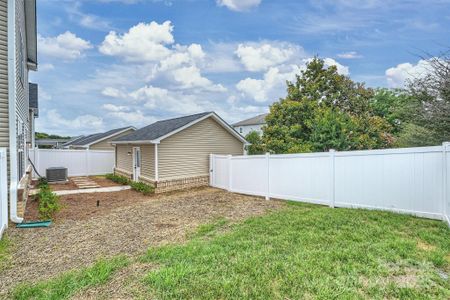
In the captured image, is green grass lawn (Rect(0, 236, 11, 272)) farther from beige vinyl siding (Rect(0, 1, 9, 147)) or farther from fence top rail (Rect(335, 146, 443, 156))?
fence top rail (Rect(335, 146, 443, 156))

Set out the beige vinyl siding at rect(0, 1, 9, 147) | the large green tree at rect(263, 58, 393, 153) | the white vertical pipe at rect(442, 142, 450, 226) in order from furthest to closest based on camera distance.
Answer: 1. the large green tree at rect(263, 58, 393, 153)
2. the beige vinyl siding at rect(0, 1, 9, 147)
3. the white vertical pipe at rect(442, 142, 450, 226)

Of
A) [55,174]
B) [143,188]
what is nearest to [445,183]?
[143,188]

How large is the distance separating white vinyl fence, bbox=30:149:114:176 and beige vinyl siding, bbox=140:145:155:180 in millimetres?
6917

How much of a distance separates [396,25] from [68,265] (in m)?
12.5

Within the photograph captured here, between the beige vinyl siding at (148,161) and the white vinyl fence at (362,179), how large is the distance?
425 centimetres

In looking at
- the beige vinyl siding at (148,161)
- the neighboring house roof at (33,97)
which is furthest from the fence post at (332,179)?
the neighboring house roof at (33,97)

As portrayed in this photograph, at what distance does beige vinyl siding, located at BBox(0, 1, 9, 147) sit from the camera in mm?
6379

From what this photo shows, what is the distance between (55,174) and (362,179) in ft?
47.8

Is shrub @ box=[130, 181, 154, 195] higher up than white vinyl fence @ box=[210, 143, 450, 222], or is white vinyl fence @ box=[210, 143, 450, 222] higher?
white vinyl fence @ box=[210, 143, 450, 222]

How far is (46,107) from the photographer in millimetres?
19438

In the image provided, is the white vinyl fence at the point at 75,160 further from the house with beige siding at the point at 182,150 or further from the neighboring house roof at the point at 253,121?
the neighboring house roof at the point at 253,121

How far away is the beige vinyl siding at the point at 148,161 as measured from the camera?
1232 centimetres

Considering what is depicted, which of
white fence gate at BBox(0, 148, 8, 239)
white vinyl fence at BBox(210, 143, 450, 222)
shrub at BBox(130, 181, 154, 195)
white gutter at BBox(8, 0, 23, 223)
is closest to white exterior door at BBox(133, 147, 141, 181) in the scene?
shrub at BBox(130, 181, 154, 195)

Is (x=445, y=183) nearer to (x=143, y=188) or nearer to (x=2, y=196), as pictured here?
(x=2, y=196)
